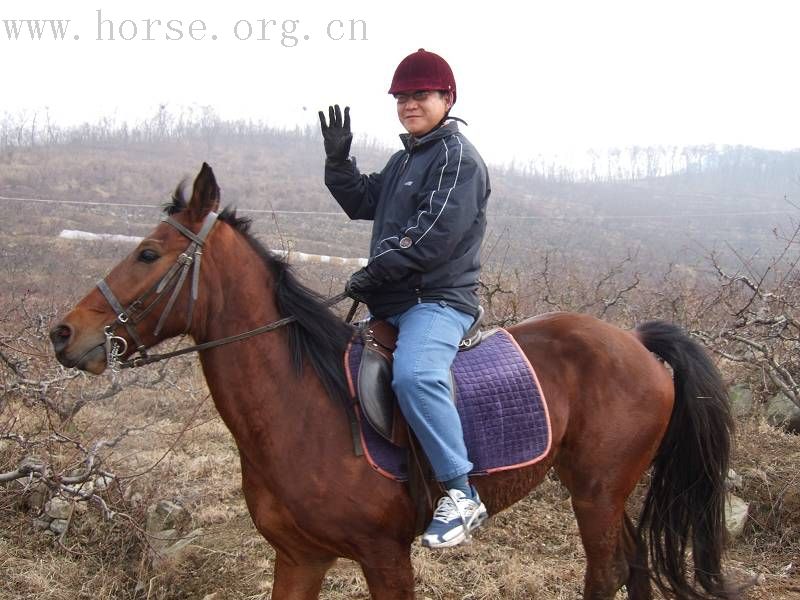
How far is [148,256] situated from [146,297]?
0.55 ft

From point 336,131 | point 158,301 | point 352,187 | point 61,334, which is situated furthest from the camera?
point 352,187

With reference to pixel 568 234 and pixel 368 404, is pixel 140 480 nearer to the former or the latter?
pixel 368 404

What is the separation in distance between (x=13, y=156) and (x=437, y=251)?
1790 inches

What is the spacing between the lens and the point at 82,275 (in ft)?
56.2

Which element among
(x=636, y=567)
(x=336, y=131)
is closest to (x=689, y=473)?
(x=636, y=567)

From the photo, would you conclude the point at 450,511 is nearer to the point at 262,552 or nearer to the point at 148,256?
the point at 148,256

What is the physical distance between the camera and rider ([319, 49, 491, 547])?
251cm

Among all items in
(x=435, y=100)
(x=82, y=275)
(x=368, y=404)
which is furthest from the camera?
(x=82, y=275)

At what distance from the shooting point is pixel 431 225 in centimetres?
261

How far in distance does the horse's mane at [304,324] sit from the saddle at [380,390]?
0.38 feet

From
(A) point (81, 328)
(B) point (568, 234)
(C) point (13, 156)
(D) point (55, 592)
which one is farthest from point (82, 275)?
(C) point (13, 156)

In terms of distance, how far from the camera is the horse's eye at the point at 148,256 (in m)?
2.38

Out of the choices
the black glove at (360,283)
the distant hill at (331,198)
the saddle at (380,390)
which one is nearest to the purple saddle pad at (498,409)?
the saddle at (380,390)

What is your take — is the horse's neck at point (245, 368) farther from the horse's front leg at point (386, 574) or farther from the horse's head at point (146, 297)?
the horse's front leg at point (386, 574)
